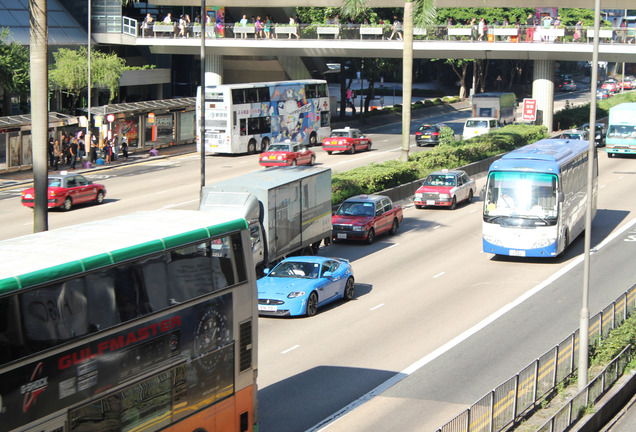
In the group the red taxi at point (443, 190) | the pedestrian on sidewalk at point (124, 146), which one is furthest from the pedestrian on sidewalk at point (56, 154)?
the red taxi at point (443, 190)

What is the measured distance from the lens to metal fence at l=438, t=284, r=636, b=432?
1402 centimetres

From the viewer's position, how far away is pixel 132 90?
254 feet

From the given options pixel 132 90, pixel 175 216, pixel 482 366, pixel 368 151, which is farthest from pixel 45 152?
pixel 132 90

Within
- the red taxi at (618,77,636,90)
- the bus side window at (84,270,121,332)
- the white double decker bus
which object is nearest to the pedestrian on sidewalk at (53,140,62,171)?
the white double decker bus

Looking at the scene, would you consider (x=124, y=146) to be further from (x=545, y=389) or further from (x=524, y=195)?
(x=545, y=389)

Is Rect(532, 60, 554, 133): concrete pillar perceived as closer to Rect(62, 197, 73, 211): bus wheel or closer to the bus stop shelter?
the bus stop shelter

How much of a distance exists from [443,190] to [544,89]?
29.1m

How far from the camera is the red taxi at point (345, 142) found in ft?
187

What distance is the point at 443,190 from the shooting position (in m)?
39.8

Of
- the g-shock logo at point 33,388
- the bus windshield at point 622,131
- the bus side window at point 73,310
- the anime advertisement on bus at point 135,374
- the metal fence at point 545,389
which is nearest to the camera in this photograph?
the g-shock logo at point 33,388

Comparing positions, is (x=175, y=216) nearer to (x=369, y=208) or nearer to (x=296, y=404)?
(x=296, y=404)

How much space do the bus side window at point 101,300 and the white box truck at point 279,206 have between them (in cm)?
1358

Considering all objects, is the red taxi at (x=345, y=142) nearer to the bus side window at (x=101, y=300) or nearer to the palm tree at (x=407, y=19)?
the palm tree at (x=407, y=19)

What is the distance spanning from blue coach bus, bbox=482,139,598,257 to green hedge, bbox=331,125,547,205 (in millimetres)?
9178
